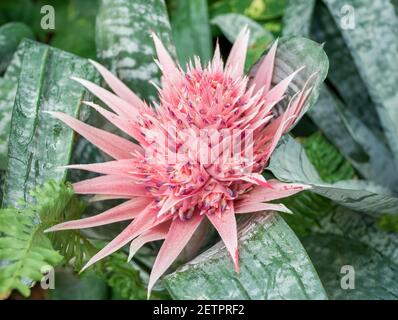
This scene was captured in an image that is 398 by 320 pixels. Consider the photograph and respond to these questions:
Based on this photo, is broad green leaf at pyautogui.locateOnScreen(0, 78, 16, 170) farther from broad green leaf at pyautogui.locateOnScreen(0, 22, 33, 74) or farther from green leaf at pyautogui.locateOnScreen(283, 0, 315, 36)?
green leaf at pyautogui.locateOnScreen(283, 0, 315, 36)

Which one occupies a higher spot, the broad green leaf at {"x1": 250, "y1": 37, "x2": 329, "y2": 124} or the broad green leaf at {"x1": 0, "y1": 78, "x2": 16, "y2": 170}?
the broad green leaf at {"x1": 250, "y1": 37, "x2": 329, "y2": 124}

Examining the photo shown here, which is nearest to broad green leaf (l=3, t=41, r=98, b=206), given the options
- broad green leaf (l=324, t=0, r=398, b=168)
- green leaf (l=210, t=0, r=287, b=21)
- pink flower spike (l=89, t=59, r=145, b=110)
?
pink flower spike (l=89, t=59, r=145, b=110)

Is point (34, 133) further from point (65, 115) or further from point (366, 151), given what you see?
point (366, 151)

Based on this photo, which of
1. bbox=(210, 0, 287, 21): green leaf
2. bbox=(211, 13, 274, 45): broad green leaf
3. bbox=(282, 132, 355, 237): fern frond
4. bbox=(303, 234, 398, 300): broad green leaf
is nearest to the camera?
bbox=(303, 234, 398, 300): broad green leaf

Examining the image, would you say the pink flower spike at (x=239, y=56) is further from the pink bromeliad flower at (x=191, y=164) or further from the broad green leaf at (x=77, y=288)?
the broad green leaf at (x=77, y=288)

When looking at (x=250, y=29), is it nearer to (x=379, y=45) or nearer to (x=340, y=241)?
(x=379, y=45)
